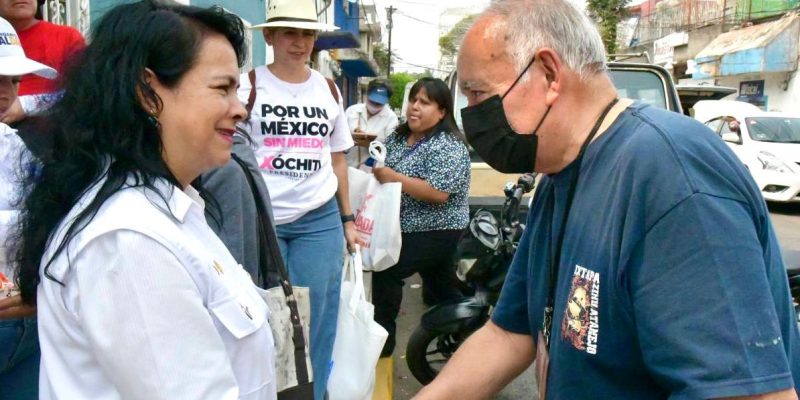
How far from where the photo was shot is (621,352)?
4.41 feet

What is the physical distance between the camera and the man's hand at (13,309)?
179 cm

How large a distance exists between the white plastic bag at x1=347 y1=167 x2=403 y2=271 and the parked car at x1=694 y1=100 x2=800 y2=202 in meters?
7.92

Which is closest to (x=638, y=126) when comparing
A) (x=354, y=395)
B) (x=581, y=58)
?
(x=581, y=58)

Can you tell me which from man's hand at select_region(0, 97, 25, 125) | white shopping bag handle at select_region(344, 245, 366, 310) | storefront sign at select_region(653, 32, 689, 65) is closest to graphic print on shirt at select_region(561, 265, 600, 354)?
man's hand at select_region(0, 97, 25, 125)

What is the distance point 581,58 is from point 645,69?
16.6 feet

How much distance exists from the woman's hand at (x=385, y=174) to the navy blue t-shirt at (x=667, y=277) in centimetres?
255

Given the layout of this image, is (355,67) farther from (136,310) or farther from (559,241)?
(136,310)

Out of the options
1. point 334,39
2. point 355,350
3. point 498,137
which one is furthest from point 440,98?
point 334,39

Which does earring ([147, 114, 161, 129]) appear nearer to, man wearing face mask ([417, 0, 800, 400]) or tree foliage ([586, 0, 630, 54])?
man wearing face mask ([417, 0, 800, 400])

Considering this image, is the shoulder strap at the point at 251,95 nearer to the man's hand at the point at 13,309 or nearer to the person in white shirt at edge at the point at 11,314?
the person in white shirt at edge at the point at 11,314

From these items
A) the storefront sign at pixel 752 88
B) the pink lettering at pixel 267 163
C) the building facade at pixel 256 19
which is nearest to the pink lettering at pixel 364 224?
the pink lettering at pixel 267 163

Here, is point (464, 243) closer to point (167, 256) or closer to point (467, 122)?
point (467, 122)

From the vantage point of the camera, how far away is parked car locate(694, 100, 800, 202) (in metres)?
11.0

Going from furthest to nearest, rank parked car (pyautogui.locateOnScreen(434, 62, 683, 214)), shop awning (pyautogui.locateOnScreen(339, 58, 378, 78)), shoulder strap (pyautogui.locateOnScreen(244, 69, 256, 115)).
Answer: shop awning (pyautogui.locateOnScreen(339, 58, 378, 78)), parked car (pyautogui.locateOnScreen(434, 62, 683, 214)), shoulder strap (pyautogui.locateOnScreen(244, 69, 256, 115))
